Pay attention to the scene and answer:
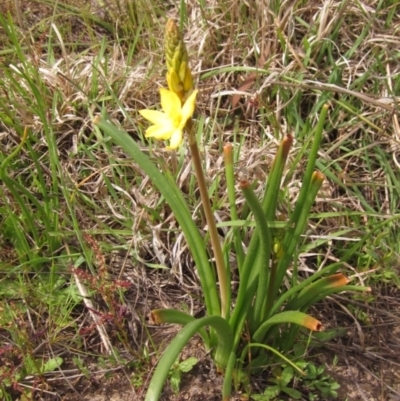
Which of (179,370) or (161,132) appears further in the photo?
(179,370)

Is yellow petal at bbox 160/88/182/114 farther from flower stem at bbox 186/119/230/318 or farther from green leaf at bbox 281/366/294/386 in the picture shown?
green leaf at bbox 281/366/294/386

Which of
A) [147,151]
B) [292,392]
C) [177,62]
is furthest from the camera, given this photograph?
[147,151]

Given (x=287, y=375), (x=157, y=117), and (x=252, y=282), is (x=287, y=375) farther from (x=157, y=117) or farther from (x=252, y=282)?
(x=157, y=117)

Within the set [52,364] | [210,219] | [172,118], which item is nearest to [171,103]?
[172,118]

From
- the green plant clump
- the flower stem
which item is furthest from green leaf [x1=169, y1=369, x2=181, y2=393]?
the flower stem

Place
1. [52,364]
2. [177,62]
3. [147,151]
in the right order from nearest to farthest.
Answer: [177,62] < [52,364] < [147,151]
